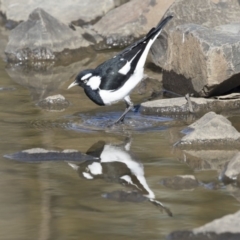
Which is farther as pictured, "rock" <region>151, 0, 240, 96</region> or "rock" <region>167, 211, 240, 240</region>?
"rock" <region>151, 0, 240, 96</region>

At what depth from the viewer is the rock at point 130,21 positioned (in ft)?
40.3

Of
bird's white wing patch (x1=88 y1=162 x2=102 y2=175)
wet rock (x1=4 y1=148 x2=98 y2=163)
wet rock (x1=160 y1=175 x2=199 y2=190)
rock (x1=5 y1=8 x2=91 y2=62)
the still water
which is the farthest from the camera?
rock (x1=5 y1=8 x2=91 y2=62)

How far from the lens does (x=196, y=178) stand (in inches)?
244

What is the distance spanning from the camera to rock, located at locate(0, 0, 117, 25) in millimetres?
13719

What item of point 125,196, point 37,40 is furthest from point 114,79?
point 37,40

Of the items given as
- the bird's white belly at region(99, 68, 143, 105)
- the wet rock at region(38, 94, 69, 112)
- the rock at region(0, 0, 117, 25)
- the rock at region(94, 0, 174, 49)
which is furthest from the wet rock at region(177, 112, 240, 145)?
the rock at region(0, 0, 117, 25)

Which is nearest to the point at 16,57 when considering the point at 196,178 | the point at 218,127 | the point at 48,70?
the point at 48,70

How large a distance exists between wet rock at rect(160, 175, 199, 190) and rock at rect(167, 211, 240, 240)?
1.08 meters

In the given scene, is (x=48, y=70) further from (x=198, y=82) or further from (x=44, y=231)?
(x=44, y=231)

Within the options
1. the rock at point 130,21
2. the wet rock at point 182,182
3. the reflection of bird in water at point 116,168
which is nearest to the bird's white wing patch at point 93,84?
the reflection of bird in water at point 116,168

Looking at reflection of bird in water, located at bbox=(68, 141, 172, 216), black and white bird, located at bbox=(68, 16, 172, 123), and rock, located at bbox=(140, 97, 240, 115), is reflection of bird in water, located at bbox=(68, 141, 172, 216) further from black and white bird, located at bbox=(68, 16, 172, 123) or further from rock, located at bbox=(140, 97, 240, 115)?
rock, located at bbox=(140, 97, 240, 115)

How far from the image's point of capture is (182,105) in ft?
28.3

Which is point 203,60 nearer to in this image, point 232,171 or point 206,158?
point 206,158

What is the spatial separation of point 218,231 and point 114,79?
3.55 meters
